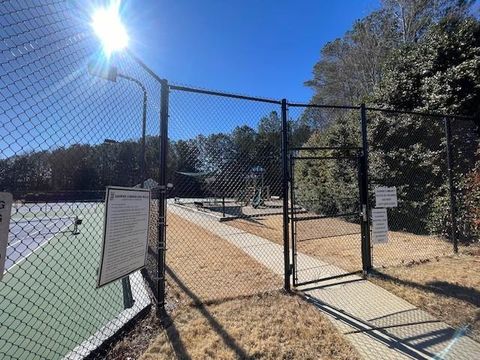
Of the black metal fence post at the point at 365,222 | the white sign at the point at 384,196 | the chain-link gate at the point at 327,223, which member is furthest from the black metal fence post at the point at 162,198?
the white sign at the point at 384,196

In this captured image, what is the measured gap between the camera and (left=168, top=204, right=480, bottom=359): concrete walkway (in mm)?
3078

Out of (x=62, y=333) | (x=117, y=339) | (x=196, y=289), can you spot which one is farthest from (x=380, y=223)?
(x=62, y=333)

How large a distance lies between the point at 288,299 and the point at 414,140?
7.51m

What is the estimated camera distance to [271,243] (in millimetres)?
8320

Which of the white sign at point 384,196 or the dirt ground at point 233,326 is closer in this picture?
the dirt ground at point 233,326

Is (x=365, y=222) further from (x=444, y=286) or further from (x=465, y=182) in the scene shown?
(x=465, y=182)

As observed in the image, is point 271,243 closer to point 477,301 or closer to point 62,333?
point 477,301

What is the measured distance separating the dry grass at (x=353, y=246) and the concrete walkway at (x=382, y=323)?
3.53ft

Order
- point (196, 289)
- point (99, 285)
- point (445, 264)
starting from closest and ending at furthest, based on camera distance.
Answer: point (99, 285) → point (196, 289) → point (445, 264)

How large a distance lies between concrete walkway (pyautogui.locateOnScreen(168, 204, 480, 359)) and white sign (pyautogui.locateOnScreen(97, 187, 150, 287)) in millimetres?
2411

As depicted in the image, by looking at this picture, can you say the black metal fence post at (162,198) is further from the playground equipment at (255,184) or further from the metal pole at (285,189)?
the playground equipment at (255,184)

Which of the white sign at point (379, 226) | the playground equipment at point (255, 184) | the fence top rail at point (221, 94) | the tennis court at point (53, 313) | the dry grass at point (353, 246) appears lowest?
the tennis court at point (53, 313)

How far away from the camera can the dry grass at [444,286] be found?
387 centimetres

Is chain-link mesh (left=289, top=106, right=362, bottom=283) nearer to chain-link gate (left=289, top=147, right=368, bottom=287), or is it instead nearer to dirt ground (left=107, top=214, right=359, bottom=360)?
chain-link gate (left=289, top=147, right=368, bottom=287)
